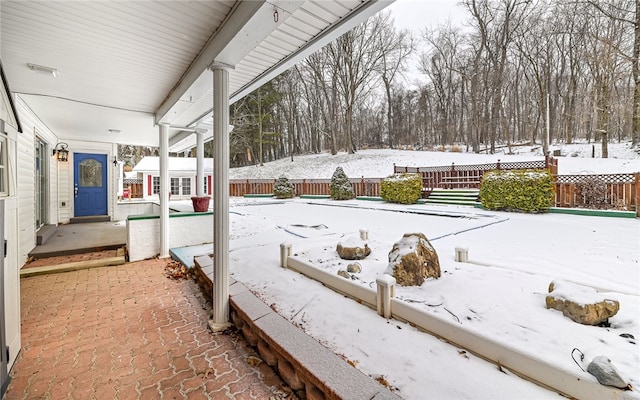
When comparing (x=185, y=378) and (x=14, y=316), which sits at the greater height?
(x=14, y=316)

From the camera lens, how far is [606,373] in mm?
1374

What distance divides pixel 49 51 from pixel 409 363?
4.25m

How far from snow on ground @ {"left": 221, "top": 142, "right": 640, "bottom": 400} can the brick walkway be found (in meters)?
0.59

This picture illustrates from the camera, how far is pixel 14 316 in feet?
7.14

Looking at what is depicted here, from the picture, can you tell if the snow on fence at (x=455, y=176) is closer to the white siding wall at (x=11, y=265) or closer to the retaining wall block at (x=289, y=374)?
the retaining wall block at (x=289, y=374)

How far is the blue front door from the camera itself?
7844 mm

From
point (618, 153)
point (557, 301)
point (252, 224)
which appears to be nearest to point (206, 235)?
point (252, 224)

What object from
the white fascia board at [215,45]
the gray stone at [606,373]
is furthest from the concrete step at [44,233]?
the gray stone at [606,373]

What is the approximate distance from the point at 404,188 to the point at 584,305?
896cm

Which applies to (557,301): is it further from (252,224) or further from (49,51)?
(252,224)

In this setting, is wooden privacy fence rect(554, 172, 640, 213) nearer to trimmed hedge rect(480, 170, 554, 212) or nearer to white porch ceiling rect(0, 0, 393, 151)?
trimmed hedge rect(480, 170, 554, 212)

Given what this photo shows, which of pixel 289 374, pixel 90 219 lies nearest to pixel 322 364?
pixel 289 374

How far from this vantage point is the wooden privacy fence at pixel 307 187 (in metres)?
13.9

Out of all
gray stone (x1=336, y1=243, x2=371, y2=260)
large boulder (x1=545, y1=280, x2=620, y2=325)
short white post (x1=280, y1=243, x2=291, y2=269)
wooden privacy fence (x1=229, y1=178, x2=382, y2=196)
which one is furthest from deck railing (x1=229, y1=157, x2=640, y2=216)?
short white post (x1=280, y1=243, x2=291, y2=269)
